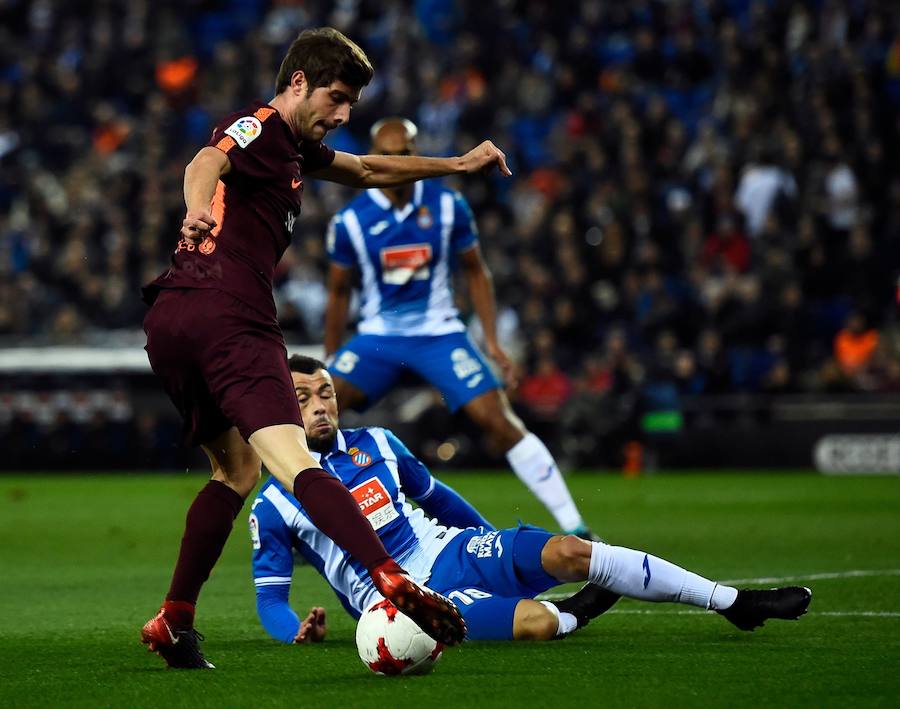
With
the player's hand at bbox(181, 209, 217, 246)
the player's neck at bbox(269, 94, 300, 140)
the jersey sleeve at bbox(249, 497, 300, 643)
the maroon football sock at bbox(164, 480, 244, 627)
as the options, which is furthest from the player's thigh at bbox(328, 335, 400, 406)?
the player's hand at bbox(181, 209, 217, 246)

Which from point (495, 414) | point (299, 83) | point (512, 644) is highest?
point (299, 83)

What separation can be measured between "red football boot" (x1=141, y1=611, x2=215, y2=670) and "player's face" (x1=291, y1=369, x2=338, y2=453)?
113cm

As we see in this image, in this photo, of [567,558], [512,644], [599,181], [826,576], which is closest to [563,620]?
[512,644]

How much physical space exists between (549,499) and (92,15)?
59.7 feet

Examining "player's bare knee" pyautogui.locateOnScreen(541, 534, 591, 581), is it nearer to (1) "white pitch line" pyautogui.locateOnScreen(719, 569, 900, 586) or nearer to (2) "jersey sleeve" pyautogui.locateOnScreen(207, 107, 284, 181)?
(2) "jersey sleeve" pyautogui.locateOnScreen(207, 107, 284, 181)

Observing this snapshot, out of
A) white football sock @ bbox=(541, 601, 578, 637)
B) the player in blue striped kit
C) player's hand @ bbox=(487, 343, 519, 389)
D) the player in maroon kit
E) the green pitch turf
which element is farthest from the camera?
player's hand @ bbox=(487, 343, 519, 389)

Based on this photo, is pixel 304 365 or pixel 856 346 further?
pixel 856 346

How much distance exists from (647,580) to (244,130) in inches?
80.7

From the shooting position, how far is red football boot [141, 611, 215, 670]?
5.23 m

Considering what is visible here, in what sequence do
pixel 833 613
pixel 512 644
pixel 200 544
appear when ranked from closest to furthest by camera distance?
1. pixel 200 544
2. pixel 512 644
3. pixel 833 613

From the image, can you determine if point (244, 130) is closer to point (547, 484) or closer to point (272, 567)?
point (272, 567)

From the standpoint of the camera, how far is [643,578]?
18.1 ft

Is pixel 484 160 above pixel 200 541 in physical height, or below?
above

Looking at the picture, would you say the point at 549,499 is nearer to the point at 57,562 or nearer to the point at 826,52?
the point at 57,562
